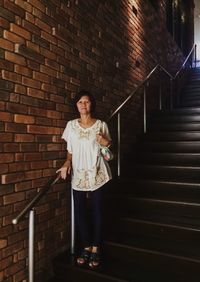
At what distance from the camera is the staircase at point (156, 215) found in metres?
2.54

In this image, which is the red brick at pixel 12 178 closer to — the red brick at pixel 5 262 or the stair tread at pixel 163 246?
the red brick at pixel 5 262

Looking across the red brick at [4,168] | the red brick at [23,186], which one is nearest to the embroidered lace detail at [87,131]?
the red brick at [23,186]

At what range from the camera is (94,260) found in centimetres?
263

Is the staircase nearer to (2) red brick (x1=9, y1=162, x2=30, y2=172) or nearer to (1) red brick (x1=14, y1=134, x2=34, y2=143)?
(2) red brick (x1=9, y1=162, x2=30, y2=172)

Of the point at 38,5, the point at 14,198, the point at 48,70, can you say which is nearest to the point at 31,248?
the point at 14,198

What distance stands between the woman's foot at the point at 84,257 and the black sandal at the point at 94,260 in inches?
1.7

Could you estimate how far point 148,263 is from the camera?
264 centimetres

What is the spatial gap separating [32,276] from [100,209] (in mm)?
738

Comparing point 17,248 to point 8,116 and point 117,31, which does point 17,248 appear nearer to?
point 8,116

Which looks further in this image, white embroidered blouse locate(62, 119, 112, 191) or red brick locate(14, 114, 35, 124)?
white embroidered blouse locate(62, 119, 112, 191)

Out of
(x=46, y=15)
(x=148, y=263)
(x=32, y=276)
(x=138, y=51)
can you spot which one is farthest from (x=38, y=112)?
(x=138, y=51)

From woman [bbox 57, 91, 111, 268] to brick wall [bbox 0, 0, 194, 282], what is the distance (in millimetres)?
226

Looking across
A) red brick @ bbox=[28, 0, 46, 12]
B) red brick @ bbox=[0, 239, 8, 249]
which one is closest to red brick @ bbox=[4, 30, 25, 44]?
red brick @ bbox=[28, 0, 46, 12]

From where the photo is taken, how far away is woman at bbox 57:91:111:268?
2604 millimetres
